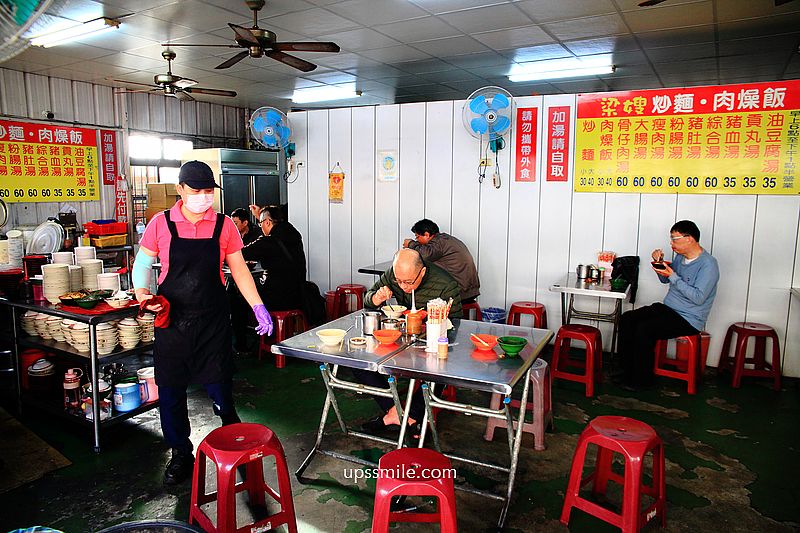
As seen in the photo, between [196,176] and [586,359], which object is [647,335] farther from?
[196,176]

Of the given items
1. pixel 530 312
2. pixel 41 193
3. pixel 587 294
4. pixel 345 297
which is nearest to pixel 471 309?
pixel 530 312

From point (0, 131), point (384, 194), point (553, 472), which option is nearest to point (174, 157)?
point (0, 131)

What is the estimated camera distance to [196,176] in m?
2.96

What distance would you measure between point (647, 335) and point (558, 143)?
214cm

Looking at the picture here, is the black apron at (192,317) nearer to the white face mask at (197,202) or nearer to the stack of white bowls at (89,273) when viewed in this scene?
the white face mask at (197,202)

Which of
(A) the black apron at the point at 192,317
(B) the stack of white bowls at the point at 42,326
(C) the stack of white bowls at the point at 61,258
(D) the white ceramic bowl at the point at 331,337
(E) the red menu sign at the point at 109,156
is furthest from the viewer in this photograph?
(E) the red menu sign at the point at 109,156

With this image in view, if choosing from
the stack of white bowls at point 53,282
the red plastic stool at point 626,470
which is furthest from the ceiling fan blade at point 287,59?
the red plastic stool at point 626,470

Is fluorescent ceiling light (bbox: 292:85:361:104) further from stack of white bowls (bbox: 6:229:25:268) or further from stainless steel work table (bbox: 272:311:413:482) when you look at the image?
stainless steel work table (bbox: 272:311:413:482)

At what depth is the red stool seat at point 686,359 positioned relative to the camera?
4.63 metres

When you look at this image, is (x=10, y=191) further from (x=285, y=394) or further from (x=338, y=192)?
(x=285, y=394)

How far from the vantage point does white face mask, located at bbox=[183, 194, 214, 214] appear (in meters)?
2.97

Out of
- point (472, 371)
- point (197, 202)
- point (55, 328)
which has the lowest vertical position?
point (55, 328)

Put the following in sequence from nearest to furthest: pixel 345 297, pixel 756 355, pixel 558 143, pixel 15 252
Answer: pixel 15 252
pixel 756 355
pixel 558 143
pixel 345 297

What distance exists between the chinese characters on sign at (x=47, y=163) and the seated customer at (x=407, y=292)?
6.30m
